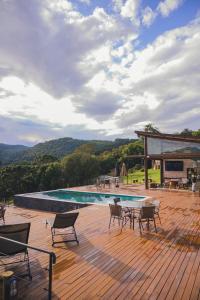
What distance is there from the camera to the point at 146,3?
8375 millimetres

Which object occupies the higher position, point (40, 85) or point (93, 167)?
point (40, 85)

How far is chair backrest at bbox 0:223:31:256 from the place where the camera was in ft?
12.9

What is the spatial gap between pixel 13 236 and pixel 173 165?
56.1 ft

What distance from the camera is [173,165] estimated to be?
1941 cm

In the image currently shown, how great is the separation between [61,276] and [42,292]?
0.56 m

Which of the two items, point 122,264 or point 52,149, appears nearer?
point 122,264

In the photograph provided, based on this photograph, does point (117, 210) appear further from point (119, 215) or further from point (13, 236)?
point (13, 236)

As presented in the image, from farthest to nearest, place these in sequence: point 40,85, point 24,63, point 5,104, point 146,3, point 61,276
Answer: point 5,104 < point 40,85 < point 24,63 < point 146,3 < point 61,276

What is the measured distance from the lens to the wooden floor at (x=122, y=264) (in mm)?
3418

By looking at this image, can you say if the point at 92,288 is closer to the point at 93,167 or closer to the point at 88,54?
the point at 88,54

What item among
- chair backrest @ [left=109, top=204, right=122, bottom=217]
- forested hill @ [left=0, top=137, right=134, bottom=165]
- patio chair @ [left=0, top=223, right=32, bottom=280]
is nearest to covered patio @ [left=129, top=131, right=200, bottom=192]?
chair backrest @ [left=109, top=204, right=122, bottom=217]

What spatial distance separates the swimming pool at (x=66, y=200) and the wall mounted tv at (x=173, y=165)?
24.7ft

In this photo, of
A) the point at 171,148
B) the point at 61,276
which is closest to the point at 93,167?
the point at 171,148

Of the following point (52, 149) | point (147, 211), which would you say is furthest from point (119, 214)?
point (52, 149)
